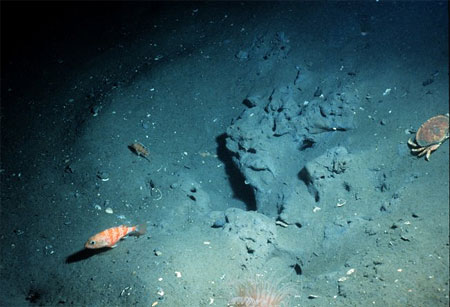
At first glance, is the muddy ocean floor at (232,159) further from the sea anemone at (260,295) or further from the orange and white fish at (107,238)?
the orange and white fish at (107,238)

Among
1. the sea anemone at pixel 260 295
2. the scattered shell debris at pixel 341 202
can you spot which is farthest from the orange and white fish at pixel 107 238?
the scattered shell debris at pixel 341 202

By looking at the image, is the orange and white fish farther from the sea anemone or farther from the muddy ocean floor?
the sea anemone

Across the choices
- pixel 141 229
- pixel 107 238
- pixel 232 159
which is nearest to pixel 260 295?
pixel 141 229

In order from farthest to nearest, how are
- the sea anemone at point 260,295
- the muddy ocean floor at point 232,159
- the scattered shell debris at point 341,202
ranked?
1. the scattered shell debris at point 341,202
2. the muddy ocean floor at point 232,159
3. the sea anemone at point 260,295

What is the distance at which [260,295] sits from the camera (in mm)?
2900

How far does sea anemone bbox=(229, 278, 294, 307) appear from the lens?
2822 mm

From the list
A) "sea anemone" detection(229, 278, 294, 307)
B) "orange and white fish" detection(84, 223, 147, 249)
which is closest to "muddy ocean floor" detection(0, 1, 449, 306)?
"sea anemone" detection(229, 278, 294, 307)

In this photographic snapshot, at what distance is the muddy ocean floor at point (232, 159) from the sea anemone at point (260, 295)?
0.21 feet

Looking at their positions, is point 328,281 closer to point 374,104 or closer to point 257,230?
point 257,230

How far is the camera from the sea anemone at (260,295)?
2.82 metres

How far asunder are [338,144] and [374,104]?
34.0 inches

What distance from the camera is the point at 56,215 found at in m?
3.76

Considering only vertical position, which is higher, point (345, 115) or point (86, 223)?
point (345, 115)

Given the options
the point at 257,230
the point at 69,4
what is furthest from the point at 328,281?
the point at 69,4
